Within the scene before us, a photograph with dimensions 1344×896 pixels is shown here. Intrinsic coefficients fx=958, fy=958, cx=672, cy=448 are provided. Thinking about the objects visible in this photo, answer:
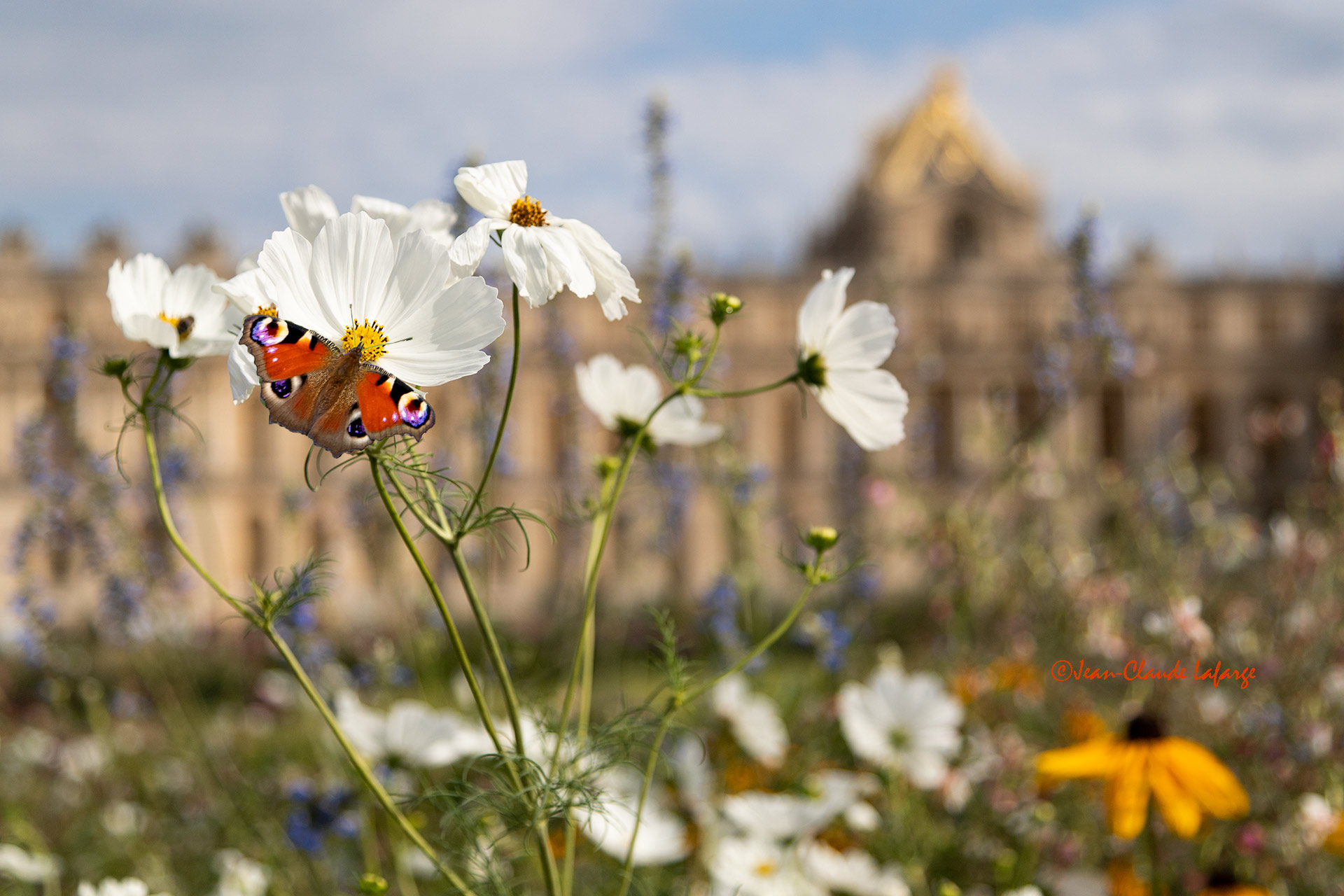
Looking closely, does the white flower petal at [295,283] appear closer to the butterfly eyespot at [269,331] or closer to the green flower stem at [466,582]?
the butterfly eyespot at [269,331]

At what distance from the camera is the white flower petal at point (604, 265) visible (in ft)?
3.26

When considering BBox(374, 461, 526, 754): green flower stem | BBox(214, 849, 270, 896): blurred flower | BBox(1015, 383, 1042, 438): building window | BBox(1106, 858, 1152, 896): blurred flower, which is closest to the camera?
BBox(374, 461, 526, 754): green flower stem

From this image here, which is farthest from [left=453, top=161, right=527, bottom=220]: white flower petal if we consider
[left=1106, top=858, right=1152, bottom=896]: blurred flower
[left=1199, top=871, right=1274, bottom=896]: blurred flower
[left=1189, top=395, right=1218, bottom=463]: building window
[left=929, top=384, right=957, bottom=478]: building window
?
[left=1189, top=395, right=1218, bottom=463]: building window

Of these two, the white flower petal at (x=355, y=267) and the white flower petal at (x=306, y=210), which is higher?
the white flower petal at (x=306, y=210)

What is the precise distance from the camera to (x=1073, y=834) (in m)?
2.50

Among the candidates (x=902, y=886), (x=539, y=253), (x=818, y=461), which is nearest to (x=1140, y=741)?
(x=902, y=886)

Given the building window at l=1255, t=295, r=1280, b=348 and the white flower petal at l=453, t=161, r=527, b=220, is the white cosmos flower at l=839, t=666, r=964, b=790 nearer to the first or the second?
the white flower petal at l=453, t=161, r=527, b=220

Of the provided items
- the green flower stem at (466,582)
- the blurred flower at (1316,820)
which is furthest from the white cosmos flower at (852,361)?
the blurred flower at (1316,820)

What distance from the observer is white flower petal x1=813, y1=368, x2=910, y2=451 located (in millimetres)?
1137

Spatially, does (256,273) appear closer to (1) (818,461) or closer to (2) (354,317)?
(2) (354,317)

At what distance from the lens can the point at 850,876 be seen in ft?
5.71

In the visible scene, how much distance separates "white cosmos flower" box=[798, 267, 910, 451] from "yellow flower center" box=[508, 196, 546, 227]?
0.33 metres

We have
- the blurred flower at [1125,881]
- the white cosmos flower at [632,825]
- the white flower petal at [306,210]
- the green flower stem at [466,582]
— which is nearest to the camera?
the green flower stem at [466,582]

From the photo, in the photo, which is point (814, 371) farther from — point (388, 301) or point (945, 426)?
point (945, 426)
